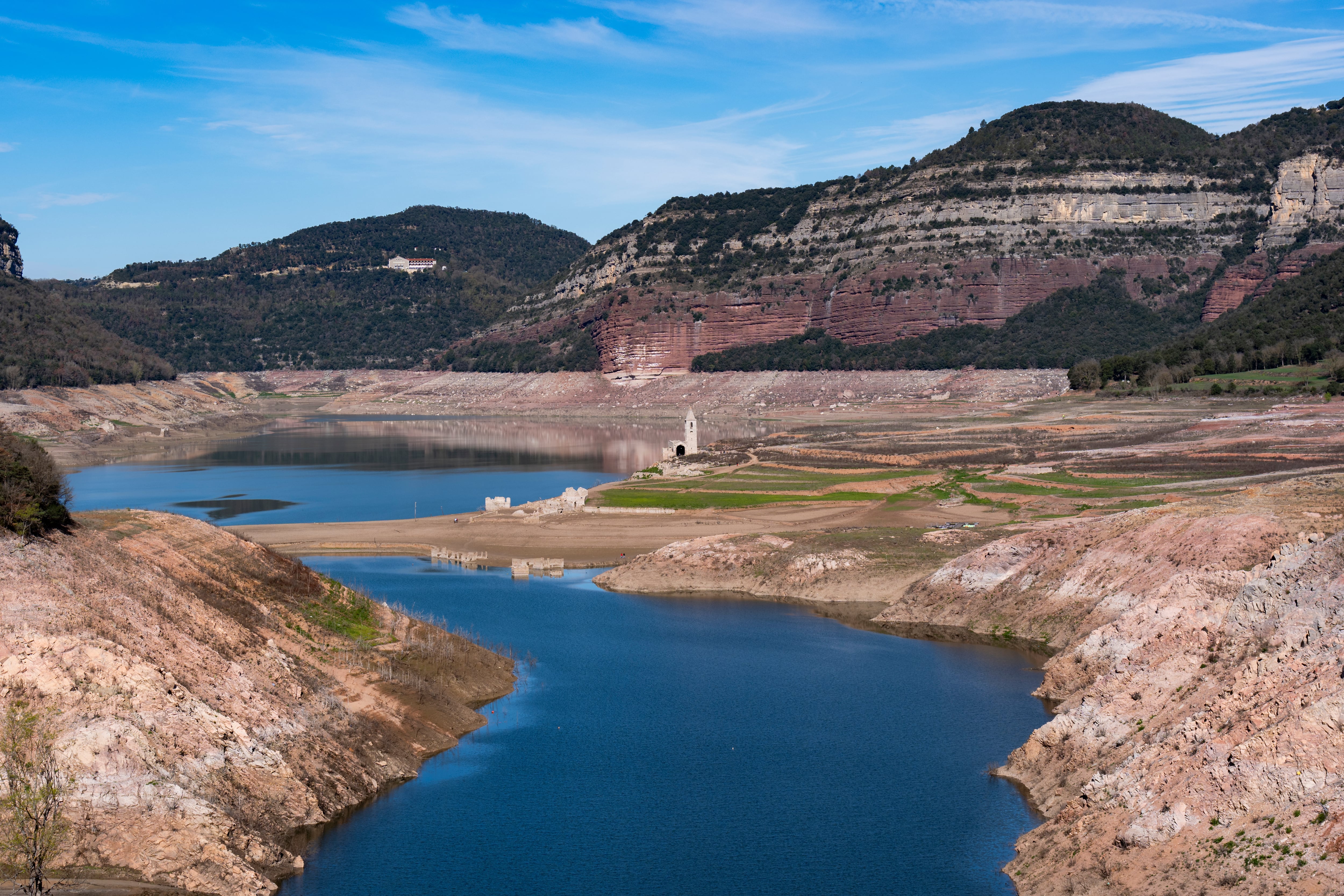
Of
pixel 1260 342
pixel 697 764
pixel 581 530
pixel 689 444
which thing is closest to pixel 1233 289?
pixel 1260 342

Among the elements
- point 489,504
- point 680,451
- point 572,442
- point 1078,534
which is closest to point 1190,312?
point 572,442

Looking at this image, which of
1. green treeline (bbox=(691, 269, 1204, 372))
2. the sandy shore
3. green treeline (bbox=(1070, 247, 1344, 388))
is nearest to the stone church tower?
the sandy shore

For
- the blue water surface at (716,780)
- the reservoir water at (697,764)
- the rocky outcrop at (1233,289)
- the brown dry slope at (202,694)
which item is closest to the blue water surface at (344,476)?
the reservoir water at (697,764)

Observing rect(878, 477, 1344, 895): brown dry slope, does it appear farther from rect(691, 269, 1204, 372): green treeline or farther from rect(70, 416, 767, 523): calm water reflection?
rect(691, 269, 1204, 372): green treeline

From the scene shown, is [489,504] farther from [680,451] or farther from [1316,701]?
[1316,701]

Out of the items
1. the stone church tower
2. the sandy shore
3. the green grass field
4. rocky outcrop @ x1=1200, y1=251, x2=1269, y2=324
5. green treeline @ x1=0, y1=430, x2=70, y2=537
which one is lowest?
the sandy shore

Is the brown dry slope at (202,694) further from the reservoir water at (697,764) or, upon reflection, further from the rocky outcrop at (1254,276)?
the rocky outcrop at (1254,276)
